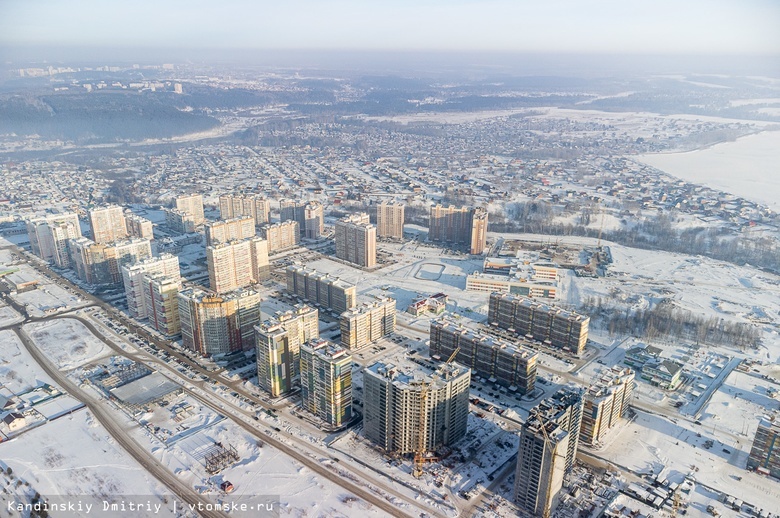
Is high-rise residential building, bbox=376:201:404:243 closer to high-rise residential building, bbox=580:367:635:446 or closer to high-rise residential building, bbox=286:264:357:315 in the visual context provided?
high-rise residential building, bbox=286:264:357:315

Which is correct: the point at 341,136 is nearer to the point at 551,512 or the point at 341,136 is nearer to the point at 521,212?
the point at 521,212


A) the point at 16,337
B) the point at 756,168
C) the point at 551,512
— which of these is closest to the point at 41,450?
the point at 16,337

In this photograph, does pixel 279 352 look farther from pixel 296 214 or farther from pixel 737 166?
pixel 737 166

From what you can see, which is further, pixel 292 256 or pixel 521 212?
pixel 521 212

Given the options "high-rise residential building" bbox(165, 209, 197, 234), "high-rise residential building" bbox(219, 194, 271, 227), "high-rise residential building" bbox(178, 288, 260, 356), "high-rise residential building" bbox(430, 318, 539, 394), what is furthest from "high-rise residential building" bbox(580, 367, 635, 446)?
"high-rise residential building" bbox(165, 209, 197, 234)

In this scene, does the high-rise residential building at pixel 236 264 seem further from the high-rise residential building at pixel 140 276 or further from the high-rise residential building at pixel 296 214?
the high-rise residential building at pixel 296 214

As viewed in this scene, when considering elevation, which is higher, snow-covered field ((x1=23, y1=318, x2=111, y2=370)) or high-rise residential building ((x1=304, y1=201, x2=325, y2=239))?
high-rise residential building ((x1=304, y1=201, x2=325, y2=239))
